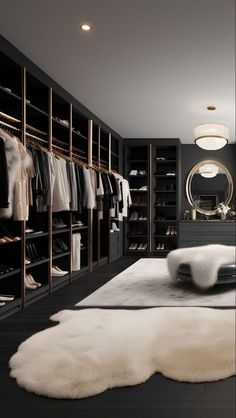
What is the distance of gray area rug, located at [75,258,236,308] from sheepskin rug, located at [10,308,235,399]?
0.09 ft

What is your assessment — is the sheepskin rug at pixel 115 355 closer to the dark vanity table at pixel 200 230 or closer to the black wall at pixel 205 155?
the dark vanity table at pixel 200 230

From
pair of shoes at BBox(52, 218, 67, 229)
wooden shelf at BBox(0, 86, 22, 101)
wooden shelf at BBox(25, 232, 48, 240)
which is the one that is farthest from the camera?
pair of shoes at BBox(52, 218, 67, 229)

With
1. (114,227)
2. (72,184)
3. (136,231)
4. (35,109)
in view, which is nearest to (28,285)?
(72,184)

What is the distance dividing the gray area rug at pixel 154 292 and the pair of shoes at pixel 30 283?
1107 millimetres

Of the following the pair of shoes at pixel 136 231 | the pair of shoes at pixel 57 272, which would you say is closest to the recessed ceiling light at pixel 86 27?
the pair of shoes at pixel 57 272

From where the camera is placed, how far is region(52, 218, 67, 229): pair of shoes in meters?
2.74

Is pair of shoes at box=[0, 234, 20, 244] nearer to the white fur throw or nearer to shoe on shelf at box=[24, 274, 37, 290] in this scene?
shoe on shelf at box=[24, 274, 37, 290]

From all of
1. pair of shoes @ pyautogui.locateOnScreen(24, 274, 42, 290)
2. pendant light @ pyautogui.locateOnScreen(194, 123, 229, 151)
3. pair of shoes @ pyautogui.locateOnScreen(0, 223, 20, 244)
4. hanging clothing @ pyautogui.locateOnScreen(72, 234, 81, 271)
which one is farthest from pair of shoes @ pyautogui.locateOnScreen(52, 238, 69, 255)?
pendant light @ pyautogui.locateOnScreen(194, 123, 229, 151)

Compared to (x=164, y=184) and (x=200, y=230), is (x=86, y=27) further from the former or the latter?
(x=164, y=184)

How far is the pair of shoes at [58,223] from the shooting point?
2.74 meters

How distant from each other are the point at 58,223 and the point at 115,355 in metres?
1.86

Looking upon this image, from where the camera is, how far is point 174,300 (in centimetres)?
76

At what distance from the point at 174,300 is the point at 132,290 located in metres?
0.31
